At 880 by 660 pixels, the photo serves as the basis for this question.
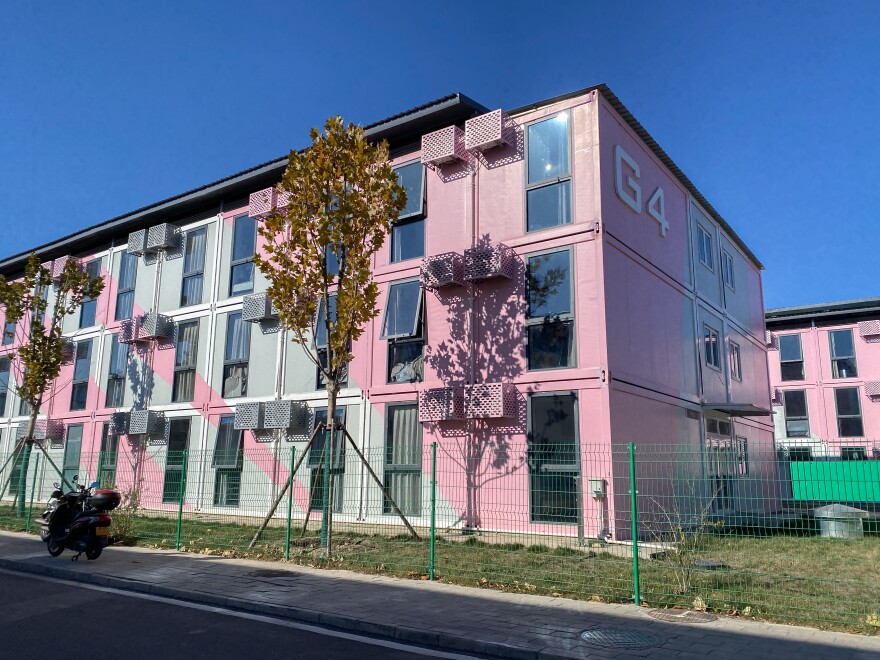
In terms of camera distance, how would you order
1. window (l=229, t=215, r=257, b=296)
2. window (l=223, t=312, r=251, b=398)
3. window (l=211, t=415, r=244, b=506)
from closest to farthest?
window (l=211, t=415, r=244, b=506), window (l=223, t=312, r=251, b=398), window (l=229, t=215, r=257, b=296)

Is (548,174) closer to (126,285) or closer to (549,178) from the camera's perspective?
(549,178)

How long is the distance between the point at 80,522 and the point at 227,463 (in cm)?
728

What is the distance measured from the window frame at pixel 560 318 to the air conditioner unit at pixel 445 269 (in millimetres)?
1474

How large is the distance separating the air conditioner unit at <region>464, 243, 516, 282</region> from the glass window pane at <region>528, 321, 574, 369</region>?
138 cm

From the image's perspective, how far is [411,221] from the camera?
55.6 feet

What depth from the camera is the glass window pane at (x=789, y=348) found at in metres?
33.9

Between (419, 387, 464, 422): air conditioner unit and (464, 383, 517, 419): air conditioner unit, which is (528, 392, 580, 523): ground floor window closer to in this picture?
(464, 383, 517, 419): air conditioner unit

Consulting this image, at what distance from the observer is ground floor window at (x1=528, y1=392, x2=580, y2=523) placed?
12.1m

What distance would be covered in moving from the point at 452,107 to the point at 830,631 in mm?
12955

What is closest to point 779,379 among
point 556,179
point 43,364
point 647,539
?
point 556,179

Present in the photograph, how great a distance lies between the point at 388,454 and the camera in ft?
51.8

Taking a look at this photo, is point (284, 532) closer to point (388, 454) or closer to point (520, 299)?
point (388, 454)

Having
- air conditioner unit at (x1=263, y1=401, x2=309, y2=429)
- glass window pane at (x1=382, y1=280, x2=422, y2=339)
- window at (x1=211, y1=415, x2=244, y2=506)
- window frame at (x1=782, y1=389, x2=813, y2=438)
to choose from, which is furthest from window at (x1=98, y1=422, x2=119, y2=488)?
window frame at (x1=782, y1=389, x2=813, y2=438)

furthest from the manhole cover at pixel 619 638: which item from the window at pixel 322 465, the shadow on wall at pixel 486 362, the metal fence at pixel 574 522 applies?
the shadow on wall at pixel 486 362
